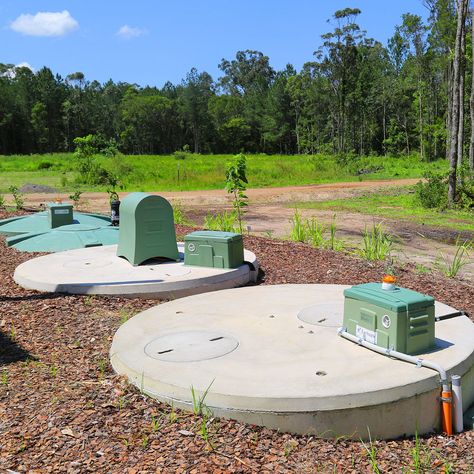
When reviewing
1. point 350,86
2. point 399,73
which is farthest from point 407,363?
point 399,73

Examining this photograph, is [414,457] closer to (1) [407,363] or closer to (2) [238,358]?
(1) [407,363]

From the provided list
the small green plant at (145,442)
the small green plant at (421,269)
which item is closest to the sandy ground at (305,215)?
the small green plant at (421,269)

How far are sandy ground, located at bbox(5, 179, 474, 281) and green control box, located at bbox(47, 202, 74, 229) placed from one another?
3.53 m

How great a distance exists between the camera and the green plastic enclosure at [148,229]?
21.2ft

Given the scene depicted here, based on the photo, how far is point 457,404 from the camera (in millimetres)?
3213

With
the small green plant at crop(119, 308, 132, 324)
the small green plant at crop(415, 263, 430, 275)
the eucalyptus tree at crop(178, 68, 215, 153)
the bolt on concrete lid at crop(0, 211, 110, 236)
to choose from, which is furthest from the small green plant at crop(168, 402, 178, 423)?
the eucalyptus tree at crop(178, 68, 215, 153)

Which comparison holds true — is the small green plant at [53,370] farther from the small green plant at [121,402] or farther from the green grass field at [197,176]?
the green grass field at [197,176]

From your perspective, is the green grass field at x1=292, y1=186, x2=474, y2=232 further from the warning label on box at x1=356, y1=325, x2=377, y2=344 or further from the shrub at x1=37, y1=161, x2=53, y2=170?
the shrub at x1=37, y1=161, x2=53, y2=170

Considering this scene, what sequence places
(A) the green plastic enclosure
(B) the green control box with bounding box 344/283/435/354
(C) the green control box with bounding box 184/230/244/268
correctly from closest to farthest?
(B) the green control box with bounding box 344/283/435/354, (C) the green control box with bounding box 184/230/244/268, (A) the green plastic enclosure

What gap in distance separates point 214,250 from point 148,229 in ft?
2.81

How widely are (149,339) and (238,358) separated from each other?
789mm

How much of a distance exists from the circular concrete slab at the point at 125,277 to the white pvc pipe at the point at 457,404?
9.78ft

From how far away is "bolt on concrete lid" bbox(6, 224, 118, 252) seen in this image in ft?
27.1

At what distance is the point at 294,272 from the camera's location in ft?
22.1
